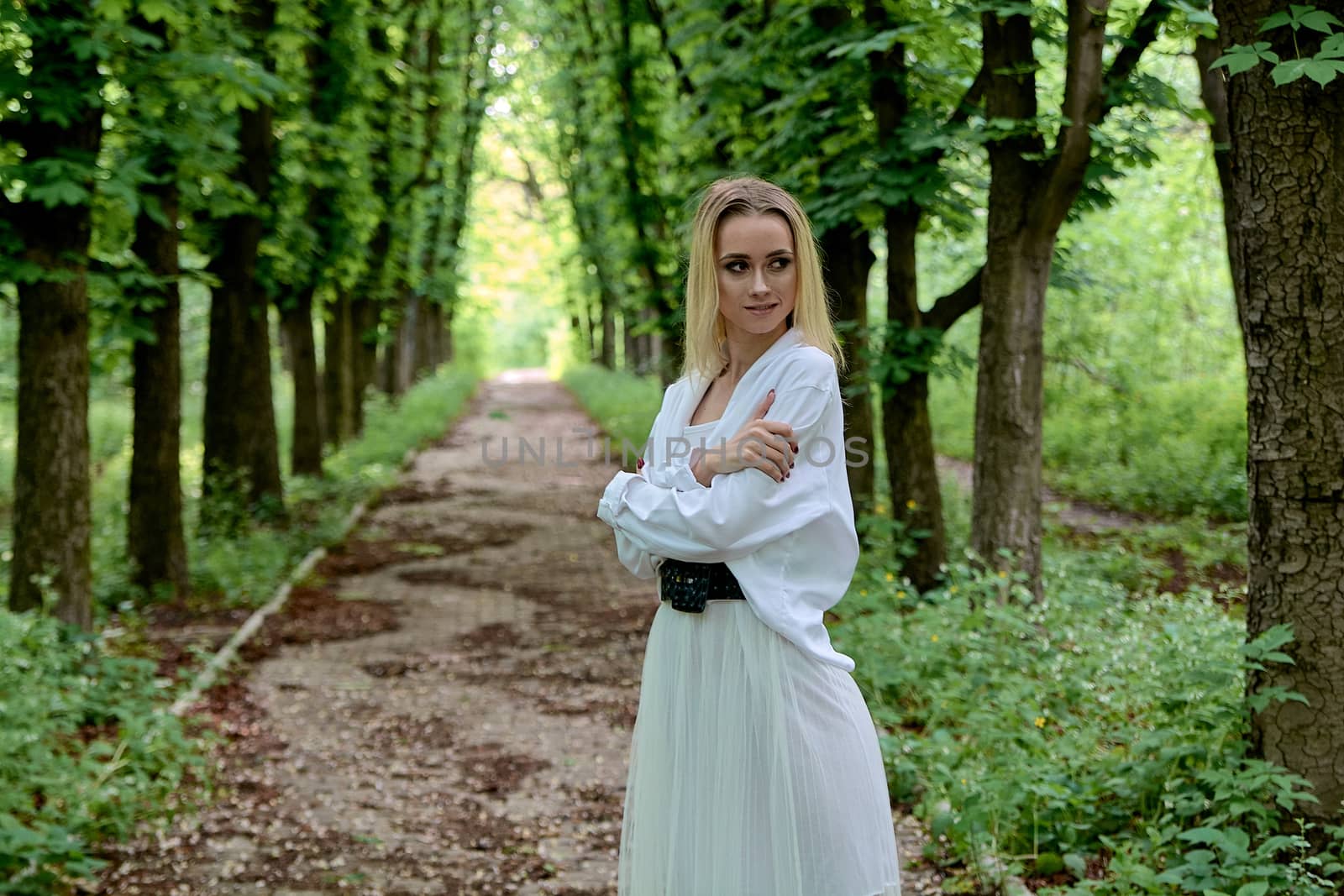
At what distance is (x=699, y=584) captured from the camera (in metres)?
2.74

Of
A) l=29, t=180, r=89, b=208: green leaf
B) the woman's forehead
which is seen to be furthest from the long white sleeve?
l=29, t=180, r=89, b=208: green leaf

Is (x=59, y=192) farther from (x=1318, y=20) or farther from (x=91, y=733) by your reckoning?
(x=1318, y=20)

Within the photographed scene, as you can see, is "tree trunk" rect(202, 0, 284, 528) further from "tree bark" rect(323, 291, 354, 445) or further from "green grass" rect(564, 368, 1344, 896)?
"green grass" rect(564, 368, 1344, 896)

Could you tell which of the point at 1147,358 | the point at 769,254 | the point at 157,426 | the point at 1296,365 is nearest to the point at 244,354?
the point at 157,426

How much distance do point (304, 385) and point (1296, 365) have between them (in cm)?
1448

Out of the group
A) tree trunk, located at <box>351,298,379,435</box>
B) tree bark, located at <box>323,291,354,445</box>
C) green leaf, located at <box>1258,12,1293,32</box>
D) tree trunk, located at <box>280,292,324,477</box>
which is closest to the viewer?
green leaf, located at <box>1258,12,1293,32</box>

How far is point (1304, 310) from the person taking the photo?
402 centimetres

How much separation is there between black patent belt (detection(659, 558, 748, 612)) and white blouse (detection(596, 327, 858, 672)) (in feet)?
0.17

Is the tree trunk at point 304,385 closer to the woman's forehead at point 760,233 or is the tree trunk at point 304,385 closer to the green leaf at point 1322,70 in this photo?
the green leaf at point 1322,70

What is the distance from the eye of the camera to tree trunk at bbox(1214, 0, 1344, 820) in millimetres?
3979

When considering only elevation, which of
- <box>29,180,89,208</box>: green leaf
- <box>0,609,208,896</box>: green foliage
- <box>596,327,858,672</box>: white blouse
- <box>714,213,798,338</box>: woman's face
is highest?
<box>29,180,89,208</box>: green leaf

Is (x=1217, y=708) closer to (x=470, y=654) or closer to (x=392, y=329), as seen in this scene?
(x=470, y=654)

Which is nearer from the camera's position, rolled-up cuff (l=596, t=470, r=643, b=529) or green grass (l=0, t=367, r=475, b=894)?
rolled-up cuff (l=596, t=470, r=643, b=529)

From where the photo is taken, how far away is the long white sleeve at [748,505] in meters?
2.54
